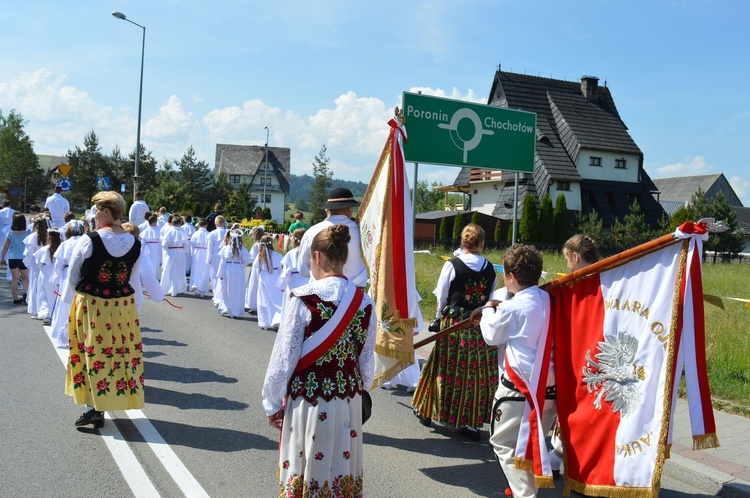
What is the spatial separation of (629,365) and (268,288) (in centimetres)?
841

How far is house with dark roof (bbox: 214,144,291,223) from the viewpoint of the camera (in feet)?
279

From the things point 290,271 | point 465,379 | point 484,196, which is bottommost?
point 465,379

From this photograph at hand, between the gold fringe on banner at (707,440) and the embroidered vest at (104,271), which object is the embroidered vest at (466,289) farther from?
the embroidered vest at (104,271)

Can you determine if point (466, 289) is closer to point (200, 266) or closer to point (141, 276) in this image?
point (141, 276)

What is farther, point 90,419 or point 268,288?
point 268,288

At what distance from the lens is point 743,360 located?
7.86 meters

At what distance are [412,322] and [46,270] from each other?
297 inches

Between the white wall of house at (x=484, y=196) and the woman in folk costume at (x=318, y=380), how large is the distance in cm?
4408

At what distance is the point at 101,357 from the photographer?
18.2 ft

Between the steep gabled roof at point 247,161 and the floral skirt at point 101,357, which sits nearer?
the floral skirt at point 101,357

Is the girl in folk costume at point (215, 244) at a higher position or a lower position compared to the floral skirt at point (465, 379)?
higher

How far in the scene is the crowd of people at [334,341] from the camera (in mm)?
3438

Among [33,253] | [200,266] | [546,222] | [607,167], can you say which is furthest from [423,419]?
[607,167]

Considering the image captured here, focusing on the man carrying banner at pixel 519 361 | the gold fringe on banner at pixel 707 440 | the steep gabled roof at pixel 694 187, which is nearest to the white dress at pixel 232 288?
the man carrying banner at pixel 519 361
